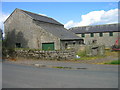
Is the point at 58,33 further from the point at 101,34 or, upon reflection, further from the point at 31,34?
the point at 101,34

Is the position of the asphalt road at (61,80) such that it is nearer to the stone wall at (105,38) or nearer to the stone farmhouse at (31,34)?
the stone farmhouse at (31,34)

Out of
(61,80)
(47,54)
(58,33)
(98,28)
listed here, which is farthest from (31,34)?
(98,28)

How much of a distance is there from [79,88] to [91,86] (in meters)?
0.64

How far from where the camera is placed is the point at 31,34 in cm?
2438

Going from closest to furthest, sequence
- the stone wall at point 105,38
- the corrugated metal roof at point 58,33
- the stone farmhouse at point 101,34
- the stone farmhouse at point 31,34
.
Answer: the stone farmhouse at point 31,34, the corrugated metal roof at point 58,33, the stone wall at point 105,38, the stone farmhouse at point 101,34

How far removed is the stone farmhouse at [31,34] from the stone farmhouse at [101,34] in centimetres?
1306

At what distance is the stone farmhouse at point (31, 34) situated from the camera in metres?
22.6

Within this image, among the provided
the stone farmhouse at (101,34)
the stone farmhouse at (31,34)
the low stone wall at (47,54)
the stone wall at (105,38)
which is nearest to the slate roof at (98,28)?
the stone farmhouse at (101,34)

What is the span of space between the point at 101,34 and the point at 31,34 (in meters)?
22.4

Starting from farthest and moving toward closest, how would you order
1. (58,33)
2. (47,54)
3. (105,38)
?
(105,38)
(58,33)
(47,54)

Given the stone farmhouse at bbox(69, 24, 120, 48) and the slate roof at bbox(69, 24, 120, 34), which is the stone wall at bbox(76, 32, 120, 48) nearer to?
the stone farmhouse at bbox(69, 24, 120, 48)

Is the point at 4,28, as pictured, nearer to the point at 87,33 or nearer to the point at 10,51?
the point at 10,51

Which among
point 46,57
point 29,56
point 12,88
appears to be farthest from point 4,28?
point 12,88

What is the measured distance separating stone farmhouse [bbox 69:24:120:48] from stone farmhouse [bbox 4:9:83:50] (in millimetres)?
13055
